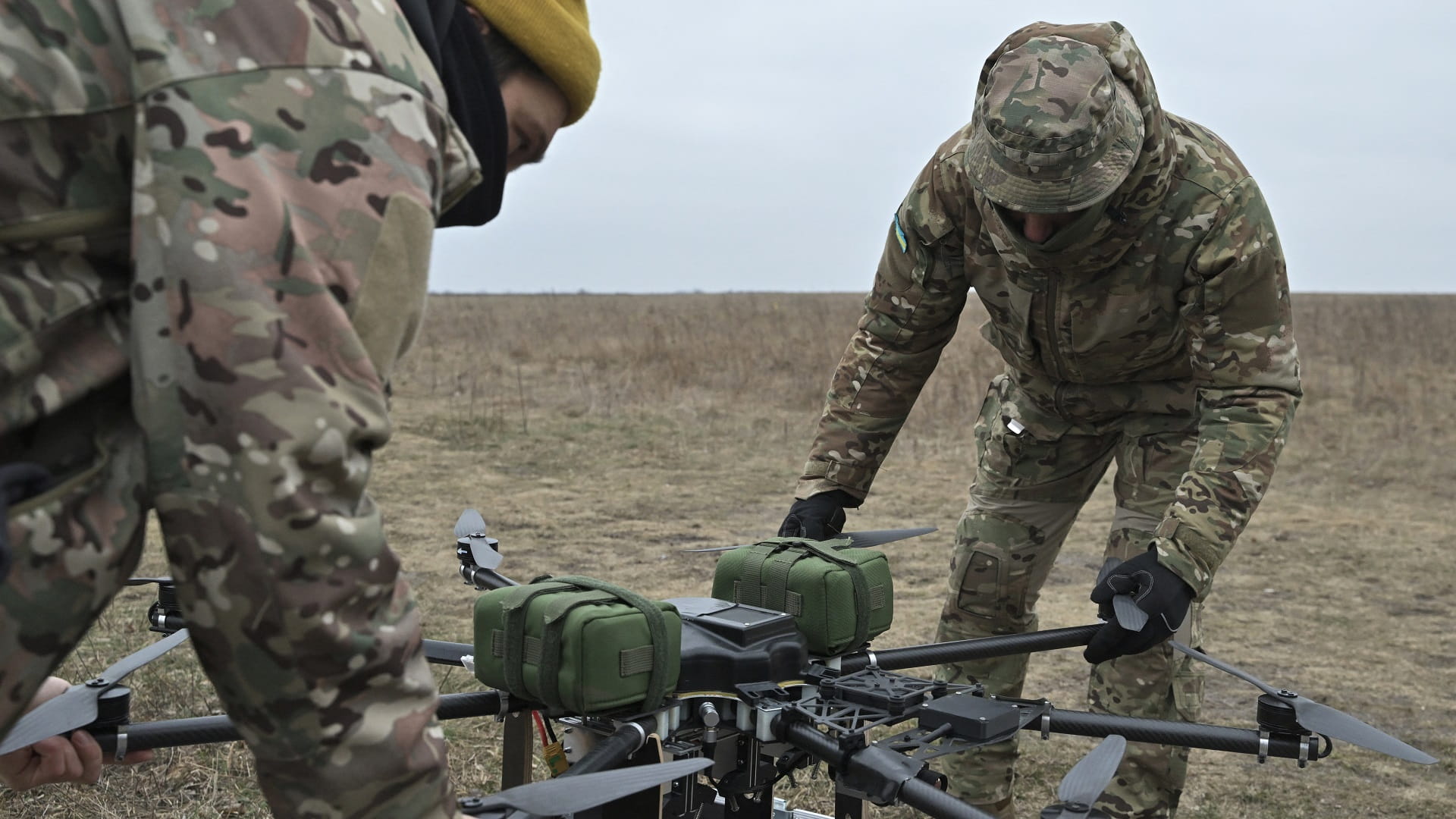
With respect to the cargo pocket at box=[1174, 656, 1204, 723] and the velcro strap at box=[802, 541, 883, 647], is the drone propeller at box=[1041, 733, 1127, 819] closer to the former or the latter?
the velcro strap at box=[802, 541, 883, 647]

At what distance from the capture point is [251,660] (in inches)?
52.2

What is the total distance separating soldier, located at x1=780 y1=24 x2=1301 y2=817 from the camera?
3.40 m

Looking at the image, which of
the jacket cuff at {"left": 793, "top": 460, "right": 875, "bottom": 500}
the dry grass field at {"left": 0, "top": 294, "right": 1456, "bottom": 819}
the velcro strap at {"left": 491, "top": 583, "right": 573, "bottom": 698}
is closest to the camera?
the velcro strap at {"left": 491, "top": 583, "right": 573, "bottom": 698}

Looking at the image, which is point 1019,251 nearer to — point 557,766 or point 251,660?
point 557,766

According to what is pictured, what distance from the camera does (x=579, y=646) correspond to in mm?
2451

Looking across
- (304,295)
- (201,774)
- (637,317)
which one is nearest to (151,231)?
(304,295)

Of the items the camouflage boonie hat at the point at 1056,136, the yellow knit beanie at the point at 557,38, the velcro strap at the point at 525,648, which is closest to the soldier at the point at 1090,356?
the camouflage boonie hat at the point at 1056,136

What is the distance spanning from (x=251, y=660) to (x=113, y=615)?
17.5ft

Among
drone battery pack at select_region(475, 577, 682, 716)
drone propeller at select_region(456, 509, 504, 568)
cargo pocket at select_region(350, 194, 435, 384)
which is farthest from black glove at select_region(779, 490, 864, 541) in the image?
cargo pocket at select_region(350, 194, 435, 384)

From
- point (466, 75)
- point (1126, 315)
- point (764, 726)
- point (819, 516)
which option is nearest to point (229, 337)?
point (466, 75)

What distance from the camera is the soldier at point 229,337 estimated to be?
1241 mm

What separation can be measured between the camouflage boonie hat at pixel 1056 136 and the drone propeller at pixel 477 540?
1681mm

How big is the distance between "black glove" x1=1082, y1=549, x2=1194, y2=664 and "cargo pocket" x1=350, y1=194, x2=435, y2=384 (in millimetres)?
2376

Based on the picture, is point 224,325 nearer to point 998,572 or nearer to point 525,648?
point 525,648
